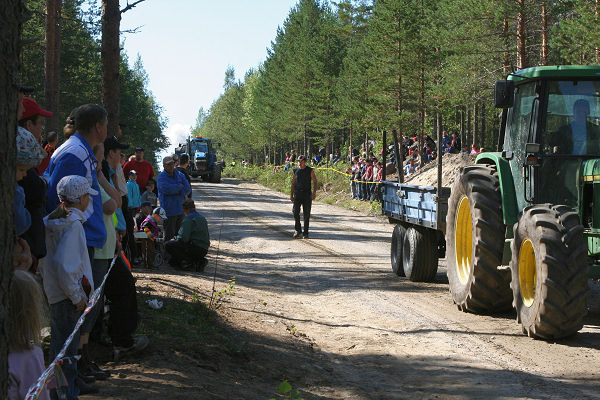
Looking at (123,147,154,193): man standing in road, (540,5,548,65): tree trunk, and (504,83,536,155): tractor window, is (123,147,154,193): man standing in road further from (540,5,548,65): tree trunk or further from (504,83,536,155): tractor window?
(540,5,548,65): tree trunk

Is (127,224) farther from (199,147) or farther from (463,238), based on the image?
(199,147)

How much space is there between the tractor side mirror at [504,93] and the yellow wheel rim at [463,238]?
1.41 metres

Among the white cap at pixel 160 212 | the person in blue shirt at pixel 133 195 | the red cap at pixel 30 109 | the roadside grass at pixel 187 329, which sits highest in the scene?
the red cap at pixel 30 109

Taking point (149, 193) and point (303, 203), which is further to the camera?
point (303, 203)

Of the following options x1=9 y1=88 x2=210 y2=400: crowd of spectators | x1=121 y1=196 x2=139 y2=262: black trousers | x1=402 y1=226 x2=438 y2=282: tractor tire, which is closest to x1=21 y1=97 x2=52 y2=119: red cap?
x1=9 y1=88 x2=210 y2=400: crowd of spectators

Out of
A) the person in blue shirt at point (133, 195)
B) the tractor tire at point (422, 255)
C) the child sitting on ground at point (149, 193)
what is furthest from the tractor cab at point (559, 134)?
the child sitting on ground at point (149, 193)

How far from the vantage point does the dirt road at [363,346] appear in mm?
5969

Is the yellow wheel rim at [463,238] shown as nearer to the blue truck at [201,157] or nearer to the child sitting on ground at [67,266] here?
the child sitting on ground at [67,266]

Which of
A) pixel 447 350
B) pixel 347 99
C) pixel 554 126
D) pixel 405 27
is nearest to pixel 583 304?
pixel 447 350

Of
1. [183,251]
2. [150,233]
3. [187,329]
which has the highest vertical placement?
[150,233]

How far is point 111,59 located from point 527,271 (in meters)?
6.48

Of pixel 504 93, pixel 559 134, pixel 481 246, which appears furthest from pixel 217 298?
pixel 559 134

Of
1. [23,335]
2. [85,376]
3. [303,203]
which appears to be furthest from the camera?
[303,203]

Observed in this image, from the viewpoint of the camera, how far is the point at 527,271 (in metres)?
7.71
